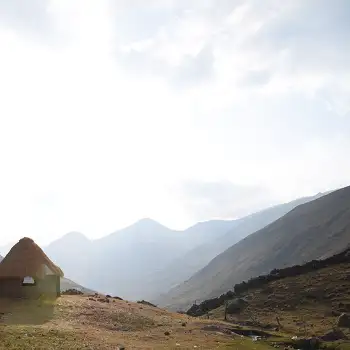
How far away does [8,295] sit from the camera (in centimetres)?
5100

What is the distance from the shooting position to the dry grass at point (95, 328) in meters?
34.2

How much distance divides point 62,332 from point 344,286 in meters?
61.0

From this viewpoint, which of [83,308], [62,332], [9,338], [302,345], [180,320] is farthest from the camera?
[180,320]

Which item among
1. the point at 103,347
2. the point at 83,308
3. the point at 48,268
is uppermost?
the point at 48,268

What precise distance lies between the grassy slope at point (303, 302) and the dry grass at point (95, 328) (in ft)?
59.2

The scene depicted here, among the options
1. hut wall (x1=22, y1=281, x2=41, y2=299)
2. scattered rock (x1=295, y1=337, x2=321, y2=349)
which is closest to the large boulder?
scattered rock (x1=295, y1=337, x2=321, y2=349)

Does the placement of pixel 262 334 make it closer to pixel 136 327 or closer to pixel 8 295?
pixel 136 327

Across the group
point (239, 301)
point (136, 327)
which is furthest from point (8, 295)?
point (239, 301)

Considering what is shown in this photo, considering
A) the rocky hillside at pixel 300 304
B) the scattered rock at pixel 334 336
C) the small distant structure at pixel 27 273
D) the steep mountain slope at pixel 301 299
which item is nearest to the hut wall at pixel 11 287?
the small distant structure at pixel 27 273

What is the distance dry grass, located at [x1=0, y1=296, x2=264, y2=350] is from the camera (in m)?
34.2

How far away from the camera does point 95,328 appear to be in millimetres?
41688

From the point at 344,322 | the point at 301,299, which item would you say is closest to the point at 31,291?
the point at 344,322

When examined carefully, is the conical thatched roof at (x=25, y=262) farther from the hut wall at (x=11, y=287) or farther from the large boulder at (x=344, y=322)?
the large boulder at (x=344, y=322)

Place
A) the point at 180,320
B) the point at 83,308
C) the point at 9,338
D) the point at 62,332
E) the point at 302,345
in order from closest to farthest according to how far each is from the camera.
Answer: the point at 9,338 → the point at 62,332 → the point at 302,345 → the point at 83,308 → the point at 180,320
